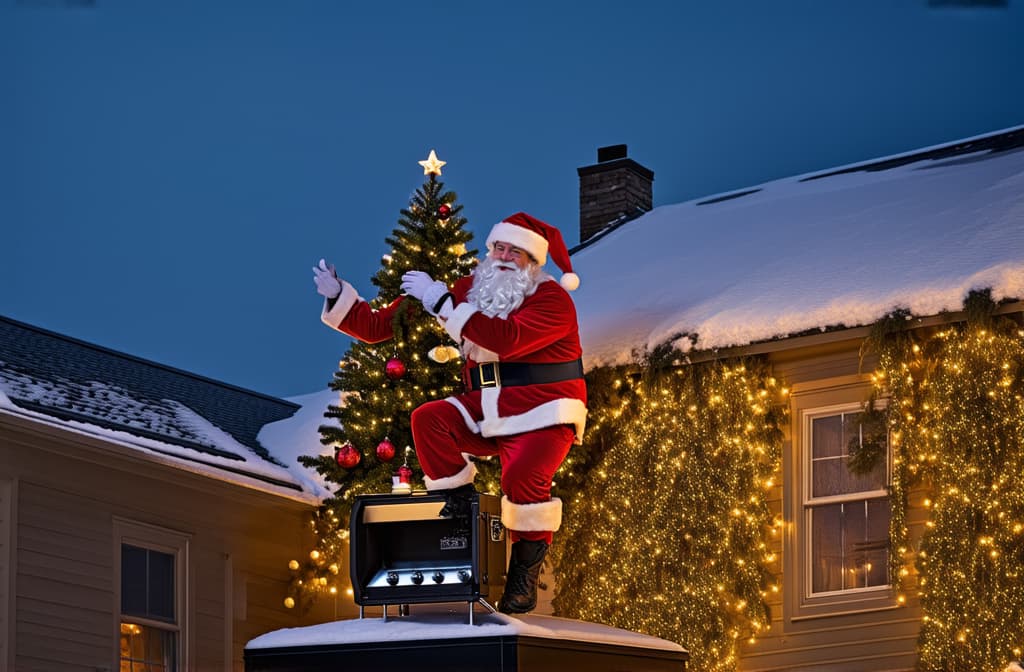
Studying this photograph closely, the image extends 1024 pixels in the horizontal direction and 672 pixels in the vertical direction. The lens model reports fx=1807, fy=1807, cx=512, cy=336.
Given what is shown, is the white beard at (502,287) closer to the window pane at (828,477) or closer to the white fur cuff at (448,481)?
the white fur cuff at (448,481)

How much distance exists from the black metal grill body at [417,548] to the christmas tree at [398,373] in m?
2.03

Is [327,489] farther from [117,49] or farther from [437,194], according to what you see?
[117,49]

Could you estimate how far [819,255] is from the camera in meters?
13.1

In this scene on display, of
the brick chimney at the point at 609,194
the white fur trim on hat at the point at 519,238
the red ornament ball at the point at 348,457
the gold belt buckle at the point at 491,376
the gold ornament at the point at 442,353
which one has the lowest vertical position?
the red ornament ball at the point at 348,457

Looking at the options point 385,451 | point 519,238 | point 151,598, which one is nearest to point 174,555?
point 151,598

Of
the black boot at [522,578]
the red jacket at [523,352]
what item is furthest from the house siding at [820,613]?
the black boot at [522,578]

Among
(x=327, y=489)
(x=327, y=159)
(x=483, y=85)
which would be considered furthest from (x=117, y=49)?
(x=327, y=489)

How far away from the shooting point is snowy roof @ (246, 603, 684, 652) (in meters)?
9.70

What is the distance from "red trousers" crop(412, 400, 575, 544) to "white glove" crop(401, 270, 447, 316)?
0.66m

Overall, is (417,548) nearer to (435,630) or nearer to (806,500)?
(435,630)

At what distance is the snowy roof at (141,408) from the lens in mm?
12445

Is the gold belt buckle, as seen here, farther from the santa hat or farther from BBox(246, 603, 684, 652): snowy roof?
BBox(246, 603, 684, 652): snowy roof

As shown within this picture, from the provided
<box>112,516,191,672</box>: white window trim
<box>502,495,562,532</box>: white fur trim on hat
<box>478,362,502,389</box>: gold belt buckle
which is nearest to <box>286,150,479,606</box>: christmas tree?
<box>112,516,191,672</box>: white window trim

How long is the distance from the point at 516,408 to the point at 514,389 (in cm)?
12
